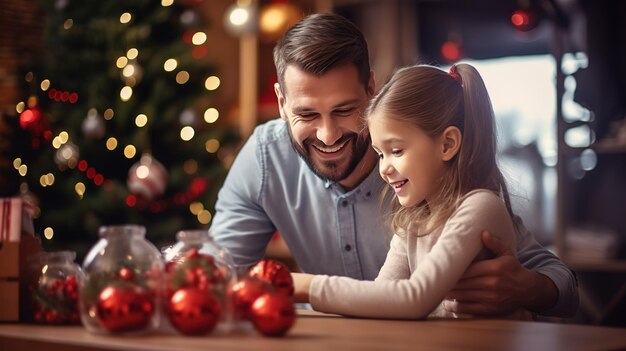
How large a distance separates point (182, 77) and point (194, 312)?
321cm

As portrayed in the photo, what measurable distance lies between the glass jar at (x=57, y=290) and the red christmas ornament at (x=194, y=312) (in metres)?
0.24

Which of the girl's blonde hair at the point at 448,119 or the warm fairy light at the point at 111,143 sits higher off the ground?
the girl's blonde hair at the point at 448,119

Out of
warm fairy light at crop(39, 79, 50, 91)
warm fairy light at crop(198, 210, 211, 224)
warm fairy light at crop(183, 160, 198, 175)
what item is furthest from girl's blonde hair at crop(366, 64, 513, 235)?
warm fairy light at crop(39, 79, 50, 91)

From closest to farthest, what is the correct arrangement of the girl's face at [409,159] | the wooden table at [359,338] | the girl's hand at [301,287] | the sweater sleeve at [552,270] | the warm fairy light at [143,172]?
1. the wooden table at [359,338]
2. the girl's hand at [301,287]
3. the girl's face at [409,159]
4. the sweater sleeve at [552,270]
5. the warm fairy light at [143,172]

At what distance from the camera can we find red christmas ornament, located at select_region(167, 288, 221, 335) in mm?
1156

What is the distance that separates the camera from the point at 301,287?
147cm

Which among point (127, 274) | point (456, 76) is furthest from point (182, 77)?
point (127, 274)

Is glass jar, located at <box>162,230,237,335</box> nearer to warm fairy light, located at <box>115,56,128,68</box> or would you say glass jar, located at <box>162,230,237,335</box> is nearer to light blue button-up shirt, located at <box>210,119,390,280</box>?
light blue button-up shirt, located at <box>210,119,390,280</box>

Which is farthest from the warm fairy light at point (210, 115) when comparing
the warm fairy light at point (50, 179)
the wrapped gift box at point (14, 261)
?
the wrapped gift box at point (14, 261)

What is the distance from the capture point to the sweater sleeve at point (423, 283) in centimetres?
138

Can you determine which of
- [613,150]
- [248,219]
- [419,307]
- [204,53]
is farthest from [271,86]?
[419,307]

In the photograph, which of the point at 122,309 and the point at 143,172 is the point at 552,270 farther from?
the point at 143,172

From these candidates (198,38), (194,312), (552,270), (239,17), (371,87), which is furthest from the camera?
(198,38)

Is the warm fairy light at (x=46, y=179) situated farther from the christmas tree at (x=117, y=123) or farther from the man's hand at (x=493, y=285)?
the man's hand at (x=493, y=285)
